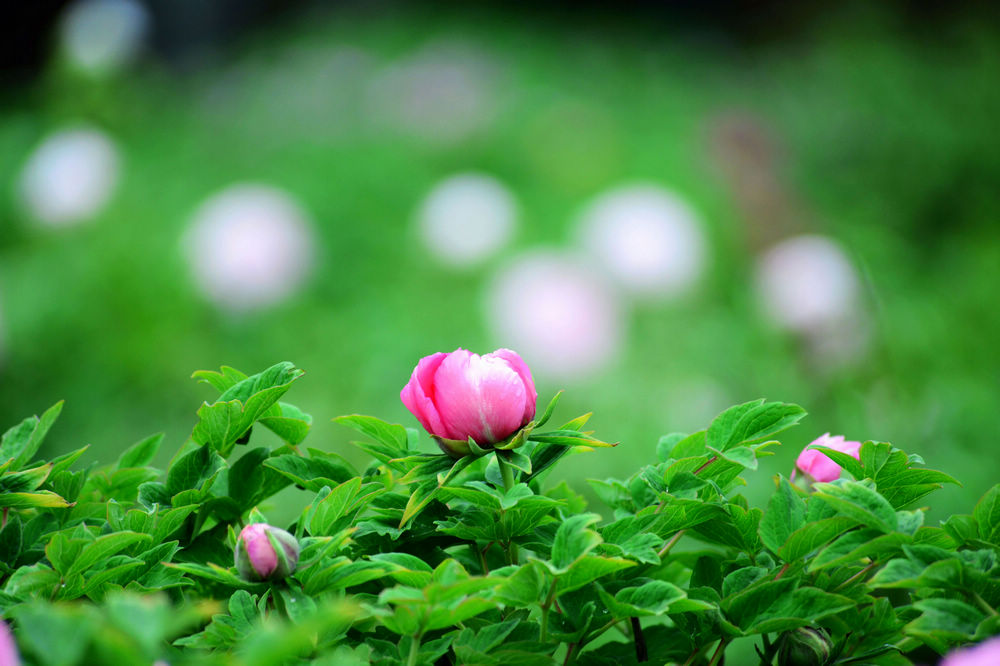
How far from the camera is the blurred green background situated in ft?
6.35

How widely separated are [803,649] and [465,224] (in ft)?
7.03

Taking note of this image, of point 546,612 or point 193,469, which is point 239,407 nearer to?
point 193,469

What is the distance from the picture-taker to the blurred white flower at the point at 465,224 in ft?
8.06

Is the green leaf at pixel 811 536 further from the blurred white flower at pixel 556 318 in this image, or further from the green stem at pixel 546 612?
the blurred white flower at pixel 556 318

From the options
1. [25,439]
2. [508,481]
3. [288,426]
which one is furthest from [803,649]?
[25,439]

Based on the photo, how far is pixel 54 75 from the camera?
306cm

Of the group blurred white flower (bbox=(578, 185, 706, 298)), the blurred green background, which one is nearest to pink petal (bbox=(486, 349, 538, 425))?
the blurred green background

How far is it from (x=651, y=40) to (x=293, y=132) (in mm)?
1698

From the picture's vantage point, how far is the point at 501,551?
17.5 inches

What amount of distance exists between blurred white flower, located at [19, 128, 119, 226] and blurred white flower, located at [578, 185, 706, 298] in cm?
136

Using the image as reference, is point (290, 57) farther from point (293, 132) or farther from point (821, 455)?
point (821, 455)

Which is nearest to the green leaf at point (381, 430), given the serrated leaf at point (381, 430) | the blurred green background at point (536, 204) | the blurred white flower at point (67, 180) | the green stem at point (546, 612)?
the serrated leaf at point (381, 430)

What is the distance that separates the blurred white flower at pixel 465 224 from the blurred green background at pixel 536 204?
4cm

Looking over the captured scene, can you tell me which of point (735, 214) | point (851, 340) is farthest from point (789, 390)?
point (735, 214)
